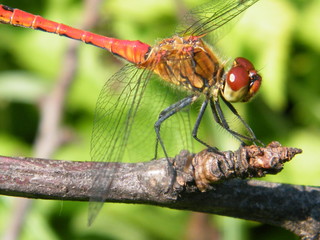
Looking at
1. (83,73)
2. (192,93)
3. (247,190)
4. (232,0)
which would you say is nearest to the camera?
(247,190)

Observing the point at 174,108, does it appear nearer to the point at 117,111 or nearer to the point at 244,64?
the point at 117,111

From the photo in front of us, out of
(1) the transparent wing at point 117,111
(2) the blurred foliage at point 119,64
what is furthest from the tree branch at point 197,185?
(2) the blurred foliage at point 119,64

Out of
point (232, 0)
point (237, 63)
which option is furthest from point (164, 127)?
point (232, 0)

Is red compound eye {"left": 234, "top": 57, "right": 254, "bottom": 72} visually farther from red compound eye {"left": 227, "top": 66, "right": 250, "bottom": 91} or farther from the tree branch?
the tree branch

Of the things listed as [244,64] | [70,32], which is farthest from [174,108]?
[70,32]

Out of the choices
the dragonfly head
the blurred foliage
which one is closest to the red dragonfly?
the dragonfly head

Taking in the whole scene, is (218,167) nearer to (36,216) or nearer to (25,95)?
(36,216)
